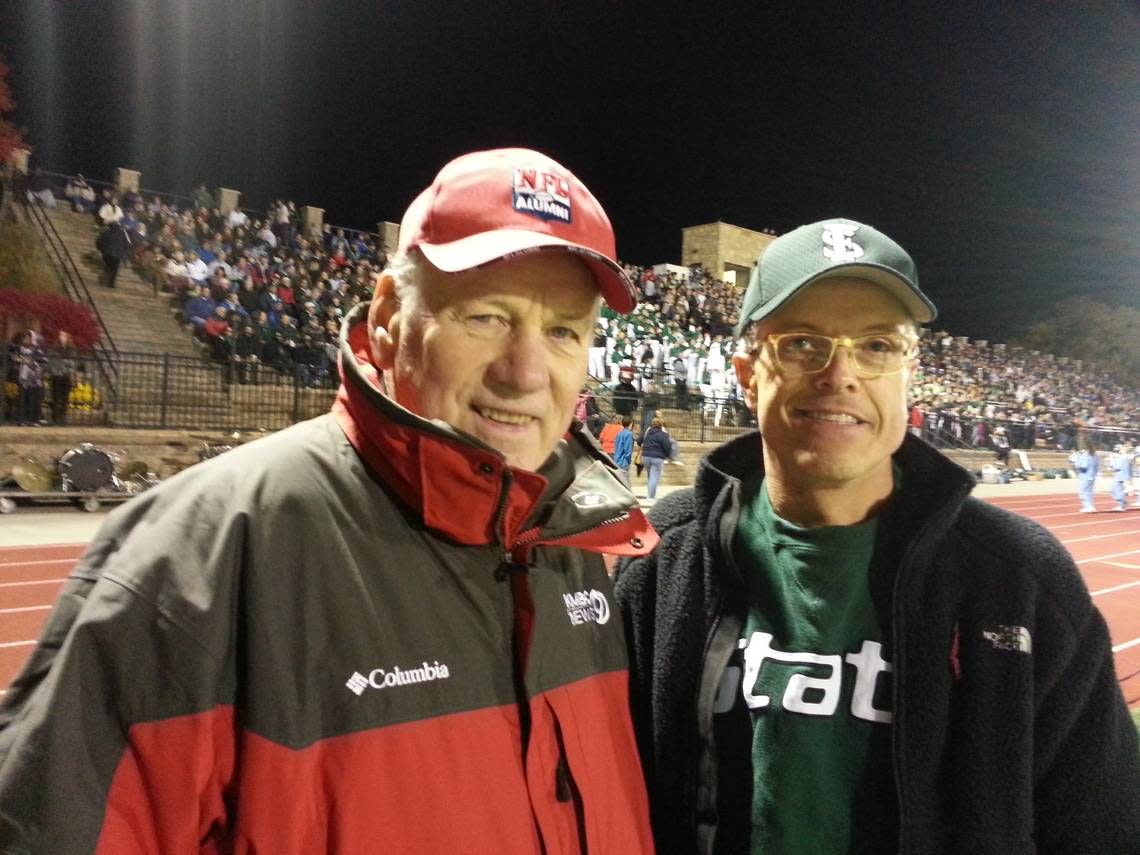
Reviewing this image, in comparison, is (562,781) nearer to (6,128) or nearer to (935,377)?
(6,128)

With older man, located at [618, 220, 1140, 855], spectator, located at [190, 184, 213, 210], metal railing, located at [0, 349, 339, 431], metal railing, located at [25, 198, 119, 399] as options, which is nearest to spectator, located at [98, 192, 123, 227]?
metal railing, located at [25, 198, 119, 399]

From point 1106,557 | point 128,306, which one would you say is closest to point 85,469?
point 128,306

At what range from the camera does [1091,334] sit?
217 feet

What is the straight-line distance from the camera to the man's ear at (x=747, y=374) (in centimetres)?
207

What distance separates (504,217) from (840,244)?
78 cm

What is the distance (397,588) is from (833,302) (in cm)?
113

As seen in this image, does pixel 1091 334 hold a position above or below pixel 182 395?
above

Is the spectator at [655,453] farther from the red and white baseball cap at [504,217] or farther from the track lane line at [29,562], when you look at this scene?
the red and white baseball cap at [504,217]

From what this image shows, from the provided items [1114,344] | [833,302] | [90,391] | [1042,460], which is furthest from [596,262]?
[1114,344]

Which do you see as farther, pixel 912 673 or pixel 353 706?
pixel 912 673

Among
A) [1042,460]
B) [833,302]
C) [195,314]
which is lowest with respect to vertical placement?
[1042,460]

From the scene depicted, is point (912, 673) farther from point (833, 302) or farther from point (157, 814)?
point (157, 814)

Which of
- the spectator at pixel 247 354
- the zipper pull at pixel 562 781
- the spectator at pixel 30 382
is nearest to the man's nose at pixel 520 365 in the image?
the zipper pull at pixel 562 781

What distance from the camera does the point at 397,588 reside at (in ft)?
4.47
